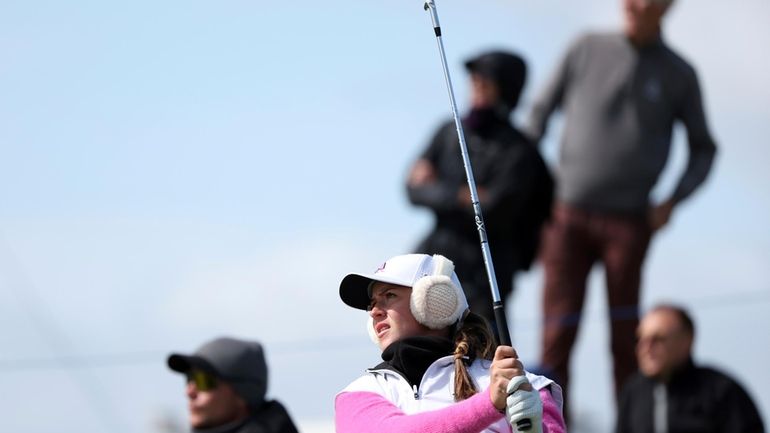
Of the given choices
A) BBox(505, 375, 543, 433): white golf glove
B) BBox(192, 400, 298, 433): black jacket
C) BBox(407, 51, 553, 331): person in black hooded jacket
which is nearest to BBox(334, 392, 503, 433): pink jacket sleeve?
BBox(505, 375, 543, 433): white golf glove

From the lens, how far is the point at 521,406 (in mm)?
7371

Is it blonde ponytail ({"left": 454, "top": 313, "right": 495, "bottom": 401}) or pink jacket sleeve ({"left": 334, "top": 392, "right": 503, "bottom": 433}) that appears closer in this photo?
pink jacket sleeve ({"left": 334, "top": 392, "right": 503, "bottom": 433})

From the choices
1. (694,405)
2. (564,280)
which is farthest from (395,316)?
(564,280)

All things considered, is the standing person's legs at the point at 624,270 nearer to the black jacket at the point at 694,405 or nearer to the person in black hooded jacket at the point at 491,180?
the person in black hooded jacket at the point at 491,180

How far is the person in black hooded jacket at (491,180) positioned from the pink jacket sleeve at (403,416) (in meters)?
4.13

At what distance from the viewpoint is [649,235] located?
12727 millimetres

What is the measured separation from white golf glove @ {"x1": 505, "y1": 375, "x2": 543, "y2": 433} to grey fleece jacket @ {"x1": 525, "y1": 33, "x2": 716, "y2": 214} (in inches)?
209

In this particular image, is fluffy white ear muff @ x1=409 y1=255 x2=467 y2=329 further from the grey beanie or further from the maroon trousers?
the maroon trousers

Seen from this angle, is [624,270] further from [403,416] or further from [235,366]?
[403,416]

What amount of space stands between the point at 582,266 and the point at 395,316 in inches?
188

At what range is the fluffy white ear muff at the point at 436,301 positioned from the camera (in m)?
7.96

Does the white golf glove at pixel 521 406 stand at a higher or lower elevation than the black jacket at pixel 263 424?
higher

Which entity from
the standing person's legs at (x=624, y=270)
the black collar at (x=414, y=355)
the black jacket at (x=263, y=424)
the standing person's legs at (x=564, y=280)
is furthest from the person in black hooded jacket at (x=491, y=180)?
the black collar at (x=414, y=355)

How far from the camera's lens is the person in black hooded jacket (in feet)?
39.7
